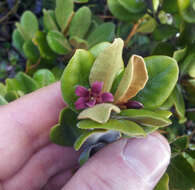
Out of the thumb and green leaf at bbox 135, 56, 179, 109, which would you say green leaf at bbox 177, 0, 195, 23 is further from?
the thumb

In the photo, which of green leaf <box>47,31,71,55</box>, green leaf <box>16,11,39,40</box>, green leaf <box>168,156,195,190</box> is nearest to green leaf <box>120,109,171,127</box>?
green leaf <box>168,156,195,190</box>

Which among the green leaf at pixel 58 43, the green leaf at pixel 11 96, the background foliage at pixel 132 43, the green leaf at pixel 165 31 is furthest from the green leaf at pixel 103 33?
the green leaf at pixel 11 96

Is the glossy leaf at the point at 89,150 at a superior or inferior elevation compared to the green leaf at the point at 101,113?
inferior

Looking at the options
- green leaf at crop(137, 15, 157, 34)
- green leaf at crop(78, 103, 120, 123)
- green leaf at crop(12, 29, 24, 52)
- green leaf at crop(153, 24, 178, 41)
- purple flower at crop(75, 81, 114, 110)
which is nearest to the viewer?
green leaf at crop(78, 103, 120, 123)

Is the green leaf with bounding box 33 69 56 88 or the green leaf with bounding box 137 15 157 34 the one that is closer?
the green leaf with bounding box 33 69 56 88

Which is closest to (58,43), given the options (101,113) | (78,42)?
(78,42)

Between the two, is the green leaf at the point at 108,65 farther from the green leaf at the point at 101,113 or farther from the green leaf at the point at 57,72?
the green leaf at the point at 57,72
